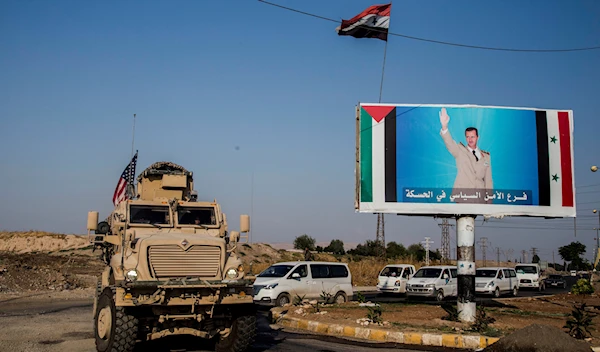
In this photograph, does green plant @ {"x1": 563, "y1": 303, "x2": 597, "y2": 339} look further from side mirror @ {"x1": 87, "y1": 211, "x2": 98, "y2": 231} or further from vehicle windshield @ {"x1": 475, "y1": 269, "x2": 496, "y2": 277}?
vehicle windshield @ {"x1": 475, "y1": 269, "x2": 496, "y2": 277}

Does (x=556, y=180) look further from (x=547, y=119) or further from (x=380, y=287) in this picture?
(x=380, y=287)

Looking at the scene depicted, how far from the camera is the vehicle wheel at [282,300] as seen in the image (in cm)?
1894

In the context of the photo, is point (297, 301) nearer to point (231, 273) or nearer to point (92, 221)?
point (92, 221)

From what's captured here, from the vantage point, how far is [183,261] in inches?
377

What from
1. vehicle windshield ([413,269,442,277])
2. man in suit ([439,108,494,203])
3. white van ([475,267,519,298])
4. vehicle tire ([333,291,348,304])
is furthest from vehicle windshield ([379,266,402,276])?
man in suit ([439,108,494,203])

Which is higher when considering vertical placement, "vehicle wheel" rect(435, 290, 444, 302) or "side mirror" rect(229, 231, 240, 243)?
"side mirror" rect(229, 231, 240, 243)

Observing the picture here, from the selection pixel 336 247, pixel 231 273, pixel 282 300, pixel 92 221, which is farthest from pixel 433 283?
pixel 336 247

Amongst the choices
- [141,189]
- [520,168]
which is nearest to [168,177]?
[141,189]

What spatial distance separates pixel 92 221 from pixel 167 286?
11.0 feet

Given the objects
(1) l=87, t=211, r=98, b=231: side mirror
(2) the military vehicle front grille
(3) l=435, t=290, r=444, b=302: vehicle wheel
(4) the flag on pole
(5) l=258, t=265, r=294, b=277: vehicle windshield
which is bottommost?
(3) l=435, t=290, r=444, b=302: vehicle wheel

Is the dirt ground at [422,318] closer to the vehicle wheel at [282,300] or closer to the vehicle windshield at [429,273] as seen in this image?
the vehicle wheel at [282,300]

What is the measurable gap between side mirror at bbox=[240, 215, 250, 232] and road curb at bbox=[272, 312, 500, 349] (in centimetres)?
386

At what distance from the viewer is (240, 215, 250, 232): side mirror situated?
11500 millimetres

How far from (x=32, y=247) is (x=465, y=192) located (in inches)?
2564
